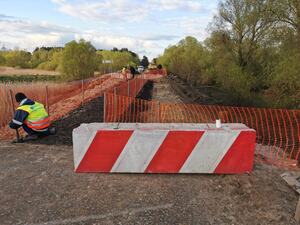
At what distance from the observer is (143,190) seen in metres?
4.52

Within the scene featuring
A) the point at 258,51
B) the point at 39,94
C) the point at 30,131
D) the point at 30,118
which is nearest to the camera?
the point at 30,118

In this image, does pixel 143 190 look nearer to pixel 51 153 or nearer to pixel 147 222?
pixel 147 222

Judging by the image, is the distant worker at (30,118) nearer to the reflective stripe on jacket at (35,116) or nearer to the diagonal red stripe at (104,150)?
the reflective stripe on jacket at (35,116)

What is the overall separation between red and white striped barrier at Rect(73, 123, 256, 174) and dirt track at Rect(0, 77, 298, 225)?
165 mm

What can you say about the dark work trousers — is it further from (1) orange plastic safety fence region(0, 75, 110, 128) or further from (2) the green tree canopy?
(2) the green tree canopy

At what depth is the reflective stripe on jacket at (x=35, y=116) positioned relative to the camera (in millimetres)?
7059

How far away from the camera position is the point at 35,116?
7.19 meters

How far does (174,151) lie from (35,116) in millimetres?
3924

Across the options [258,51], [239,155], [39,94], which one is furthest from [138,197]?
[258,51]

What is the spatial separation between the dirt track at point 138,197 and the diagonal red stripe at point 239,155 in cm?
14

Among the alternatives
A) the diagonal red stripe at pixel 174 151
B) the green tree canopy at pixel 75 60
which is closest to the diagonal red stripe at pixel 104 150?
the diagonal red stripe at pixel 174 151

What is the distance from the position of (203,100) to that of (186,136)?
27.8 m

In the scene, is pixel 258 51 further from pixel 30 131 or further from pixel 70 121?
pixel 30 131

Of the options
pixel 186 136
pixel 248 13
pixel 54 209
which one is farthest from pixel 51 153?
pixel 248 13
